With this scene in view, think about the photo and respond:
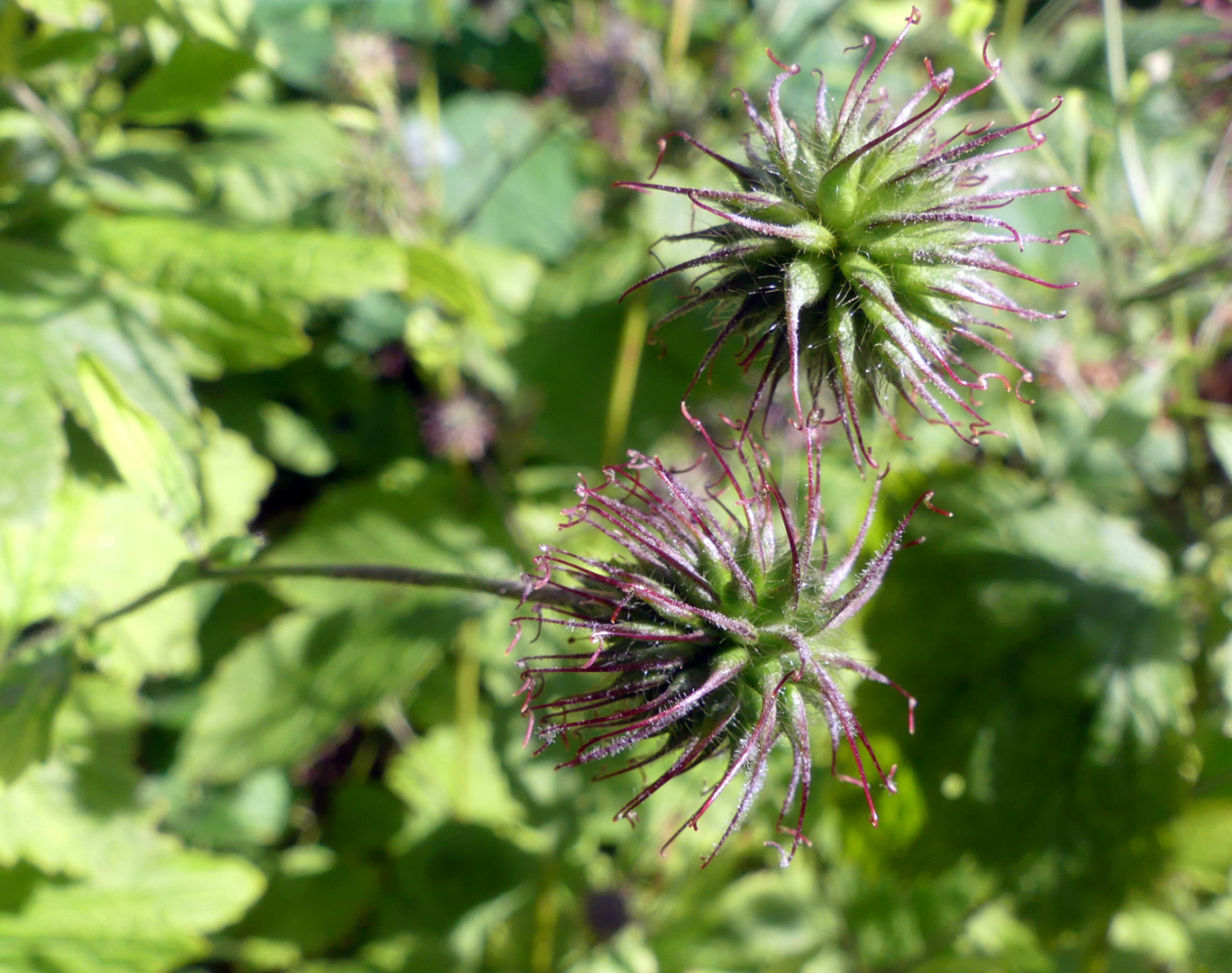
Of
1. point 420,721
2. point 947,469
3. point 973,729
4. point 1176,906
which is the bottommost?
point 1176,906

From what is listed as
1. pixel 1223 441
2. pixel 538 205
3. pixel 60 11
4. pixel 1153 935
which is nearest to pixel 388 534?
pixel 60 11

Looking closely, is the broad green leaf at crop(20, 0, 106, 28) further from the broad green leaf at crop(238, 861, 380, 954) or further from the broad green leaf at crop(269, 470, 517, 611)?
the broad green leaf at crop(238, 861, 380, 954)

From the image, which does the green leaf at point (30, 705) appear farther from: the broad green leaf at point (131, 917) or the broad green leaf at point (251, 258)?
the broad green leaf at point (251, 258)

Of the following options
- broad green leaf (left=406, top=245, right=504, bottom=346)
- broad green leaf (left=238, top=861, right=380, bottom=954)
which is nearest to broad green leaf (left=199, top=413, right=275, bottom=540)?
broad green leaf (left=406, top=245, right=504, bottom=346)

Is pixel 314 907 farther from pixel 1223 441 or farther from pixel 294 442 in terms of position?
pixel 1223 441

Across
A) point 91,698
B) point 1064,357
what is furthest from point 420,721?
point 1064,357

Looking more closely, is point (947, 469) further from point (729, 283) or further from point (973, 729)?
point (729, 283)
